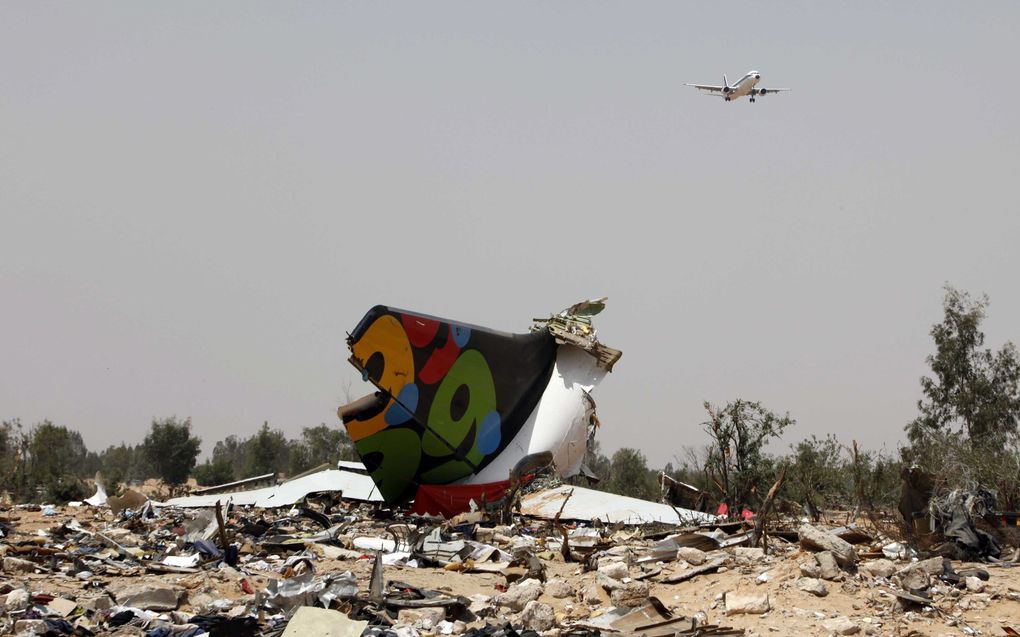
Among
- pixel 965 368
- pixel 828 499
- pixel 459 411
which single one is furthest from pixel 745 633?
pixel 965 368

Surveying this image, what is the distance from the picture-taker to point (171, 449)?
52156 mm

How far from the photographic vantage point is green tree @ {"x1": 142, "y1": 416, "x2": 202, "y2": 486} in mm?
51906

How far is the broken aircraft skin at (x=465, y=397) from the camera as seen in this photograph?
2152 cm

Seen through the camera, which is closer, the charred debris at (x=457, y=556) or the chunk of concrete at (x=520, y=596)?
the charred debris at (x=457, y=556)

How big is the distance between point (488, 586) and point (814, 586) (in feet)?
14.8

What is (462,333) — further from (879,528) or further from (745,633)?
(745,633)

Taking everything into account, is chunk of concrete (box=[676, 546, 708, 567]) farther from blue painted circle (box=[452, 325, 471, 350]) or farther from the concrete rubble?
blue painted circle (box=[452, 325, 471, 350])

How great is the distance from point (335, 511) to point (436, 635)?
44.9 ft

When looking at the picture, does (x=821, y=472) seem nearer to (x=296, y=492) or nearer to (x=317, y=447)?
(x=296, y=492)

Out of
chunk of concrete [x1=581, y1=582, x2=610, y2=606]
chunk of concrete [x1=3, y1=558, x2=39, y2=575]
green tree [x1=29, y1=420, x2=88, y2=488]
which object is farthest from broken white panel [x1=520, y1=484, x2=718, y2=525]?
green tree [x1=29, y1=420, x2=88, y2=488]

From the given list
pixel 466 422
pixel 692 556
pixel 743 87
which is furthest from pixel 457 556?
pixel 743 87

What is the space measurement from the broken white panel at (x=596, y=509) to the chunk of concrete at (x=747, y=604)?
8877mm

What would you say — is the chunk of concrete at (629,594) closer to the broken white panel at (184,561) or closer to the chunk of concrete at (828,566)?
the chunk of concrete at (828,566)

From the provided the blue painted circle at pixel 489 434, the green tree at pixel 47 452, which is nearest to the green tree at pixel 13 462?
the green tree at pixel 47 452
